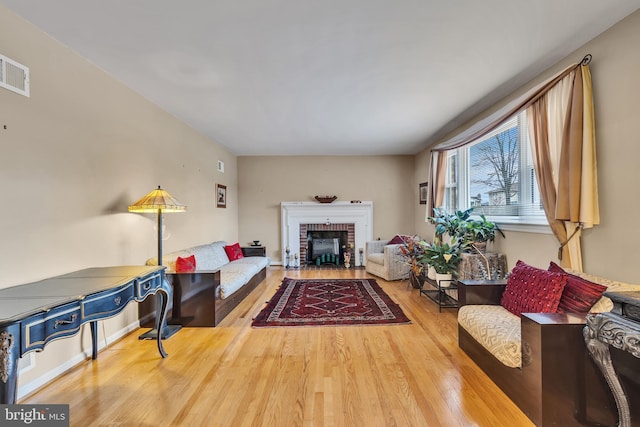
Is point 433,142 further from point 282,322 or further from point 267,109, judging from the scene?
point 282,322

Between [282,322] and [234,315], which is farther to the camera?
[234,315]

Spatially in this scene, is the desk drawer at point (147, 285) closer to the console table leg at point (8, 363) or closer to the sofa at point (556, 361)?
the console table leg at point (8, 363)

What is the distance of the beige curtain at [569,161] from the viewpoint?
2148mm

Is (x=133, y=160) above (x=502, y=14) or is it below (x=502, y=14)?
below

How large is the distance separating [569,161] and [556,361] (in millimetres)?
1533

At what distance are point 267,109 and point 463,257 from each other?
3026mm

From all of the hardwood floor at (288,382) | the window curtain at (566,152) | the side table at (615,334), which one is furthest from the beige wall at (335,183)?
the side table at (615,334)

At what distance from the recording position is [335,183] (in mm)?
6680

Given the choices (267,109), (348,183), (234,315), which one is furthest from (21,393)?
(348,183)

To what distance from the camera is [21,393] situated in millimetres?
1869

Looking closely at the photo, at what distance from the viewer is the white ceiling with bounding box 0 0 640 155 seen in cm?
185

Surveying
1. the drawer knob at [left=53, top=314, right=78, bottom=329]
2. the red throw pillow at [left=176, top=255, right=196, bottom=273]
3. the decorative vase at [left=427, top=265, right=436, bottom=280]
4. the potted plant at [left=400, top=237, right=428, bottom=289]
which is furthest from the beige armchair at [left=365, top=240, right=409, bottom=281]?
the drawer knob at [left=53, top=314, right=78, bottom=329]

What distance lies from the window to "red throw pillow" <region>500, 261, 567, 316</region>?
767 millimetres

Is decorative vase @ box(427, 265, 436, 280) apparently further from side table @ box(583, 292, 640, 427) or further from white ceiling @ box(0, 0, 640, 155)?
side table @ box(583, 292, 640, 427)
